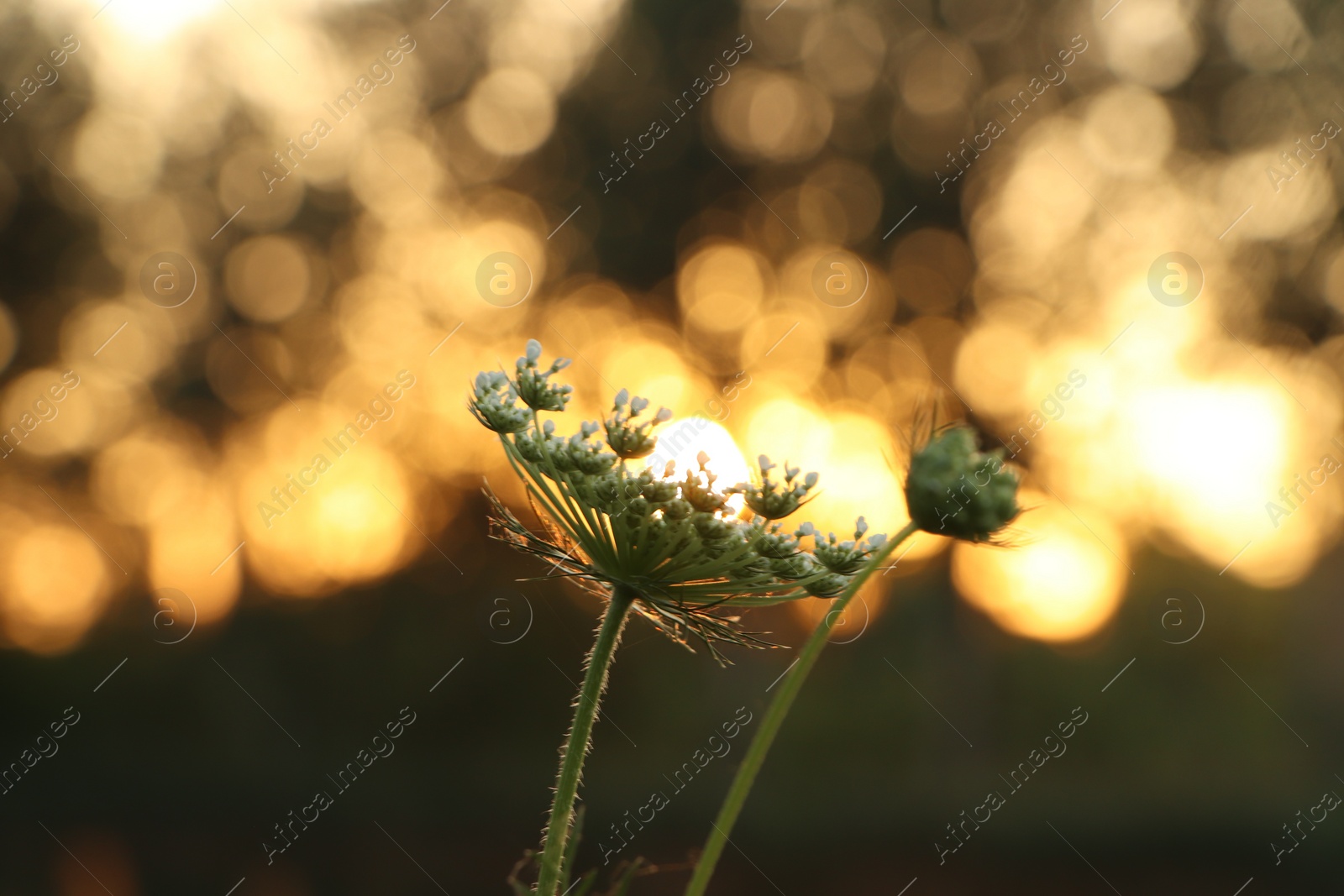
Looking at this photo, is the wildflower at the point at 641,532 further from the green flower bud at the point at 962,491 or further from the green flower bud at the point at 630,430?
the green flower bud at the point at 962,491

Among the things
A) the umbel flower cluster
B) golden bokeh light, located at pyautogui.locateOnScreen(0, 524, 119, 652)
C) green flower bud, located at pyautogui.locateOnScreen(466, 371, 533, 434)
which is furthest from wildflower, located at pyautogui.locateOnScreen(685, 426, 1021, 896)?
golden bokeh light, located at pyautogui.locateOnScreen(0, 524, 119, 652)

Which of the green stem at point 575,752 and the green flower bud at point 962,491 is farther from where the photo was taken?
the green stem at point 575,752

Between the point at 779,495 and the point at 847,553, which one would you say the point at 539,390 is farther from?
the point at 847,553

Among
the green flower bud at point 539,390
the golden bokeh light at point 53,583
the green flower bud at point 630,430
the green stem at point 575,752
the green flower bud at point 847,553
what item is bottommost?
the green flower bud at point 847,553

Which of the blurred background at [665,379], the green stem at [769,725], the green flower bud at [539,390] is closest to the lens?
the green stem at [769,725]

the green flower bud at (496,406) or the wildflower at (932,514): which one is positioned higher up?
the green flower bud at (496,406)

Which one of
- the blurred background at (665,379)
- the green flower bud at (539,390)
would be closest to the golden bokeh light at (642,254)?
the blurred background at (665,379)

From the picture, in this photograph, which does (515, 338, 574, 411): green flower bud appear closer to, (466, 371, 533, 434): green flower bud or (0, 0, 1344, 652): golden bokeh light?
(466, 371, 533, 434): green flower bud

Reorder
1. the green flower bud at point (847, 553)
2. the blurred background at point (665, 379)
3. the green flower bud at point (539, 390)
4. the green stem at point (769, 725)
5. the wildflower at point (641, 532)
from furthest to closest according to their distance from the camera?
the blurred background at point (665, 379), the green flower bud at point (539, 390), the green flower bud at point (847, 553), the wildflower at point (641, 532), the green stem at point (769, 725)

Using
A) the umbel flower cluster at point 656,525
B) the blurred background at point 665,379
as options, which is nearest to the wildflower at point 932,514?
the umbel flower cluster at point 656,525
